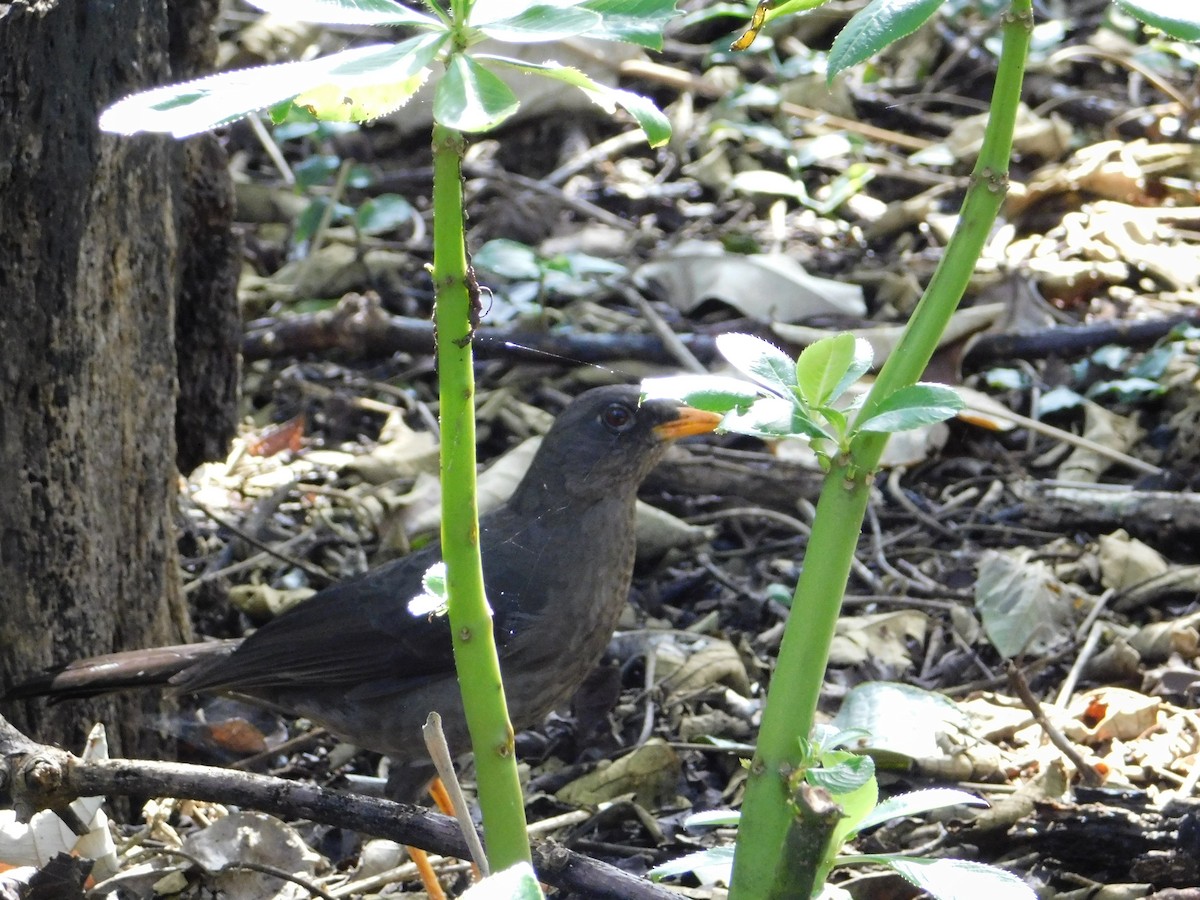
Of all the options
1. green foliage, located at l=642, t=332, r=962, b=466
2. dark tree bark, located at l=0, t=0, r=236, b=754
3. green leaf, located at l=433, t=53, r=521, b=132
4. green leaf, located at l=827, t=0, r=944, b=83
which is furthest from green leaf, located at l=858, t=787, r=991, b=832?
dark tree bark, located at l=0, t=0, r=236, b=754

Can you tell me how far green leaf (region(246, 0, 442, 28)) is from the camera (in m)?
1.30

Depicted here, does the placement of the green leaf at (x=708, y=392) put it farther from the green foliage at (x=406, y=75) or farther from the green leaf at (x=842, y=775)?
the green leaf at (x=842, y=775)

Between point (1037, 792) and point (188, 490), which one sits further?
point (188, 490)

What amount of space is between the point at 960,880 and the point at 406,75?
3.62 ft

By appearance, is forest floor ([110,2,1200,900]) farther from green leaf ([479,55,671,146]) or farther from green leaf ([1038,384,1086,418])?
green leaf ([479,55,671,146])

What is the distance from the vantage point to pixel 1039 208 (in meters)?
7.21

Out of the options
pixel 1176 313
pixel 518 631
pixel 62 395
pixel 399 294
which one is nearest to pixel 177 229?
pixel 62 395

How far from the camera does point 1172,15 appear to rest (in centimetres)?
136

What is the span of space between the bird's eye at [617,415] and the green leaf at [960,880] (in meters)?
2.83

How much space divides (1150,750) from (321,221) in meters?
5.04

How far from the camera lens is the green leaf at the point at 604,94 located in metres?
1.33

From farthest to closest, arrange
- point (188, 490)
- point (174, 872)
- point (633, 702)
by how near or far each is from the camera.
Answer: point (188, 490)
point (633, 702)
point (174, 872)

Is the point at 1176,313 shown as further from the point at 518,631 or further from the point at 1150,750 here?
the point at 518,631

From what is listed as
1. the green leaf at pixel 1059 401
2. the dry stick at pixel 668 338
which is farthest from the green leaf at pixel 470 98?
the green leaf at pixel 1059 401
